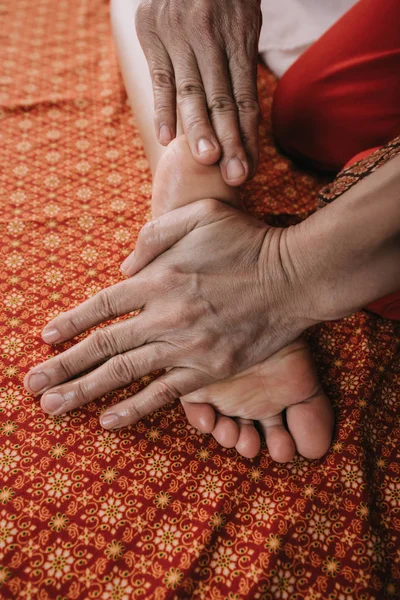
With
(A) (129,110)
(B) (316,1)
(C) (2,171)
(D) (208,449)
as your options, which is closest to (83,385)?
(D) (208,449)

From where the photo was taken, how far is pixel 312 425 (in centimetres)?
75

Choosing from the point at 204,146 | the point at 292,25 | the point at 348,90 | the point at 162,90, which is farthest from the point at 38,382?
the point at 292,25

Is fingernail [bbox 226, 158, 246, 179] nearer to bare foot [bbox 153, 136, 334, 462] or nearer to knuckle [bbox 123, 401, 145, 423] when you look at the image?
bare foot [bbox 153, 136, 334, 462]

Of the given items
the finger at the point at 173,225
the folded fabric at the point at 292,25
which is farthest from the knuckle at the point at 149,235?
the folded fabric at the point at 292,25

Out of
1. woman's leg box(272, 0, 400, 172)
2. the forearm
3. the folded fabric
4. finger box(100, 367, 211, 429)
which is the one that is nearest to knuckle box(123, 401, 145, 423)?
finger box(100, 367, 211, 429)

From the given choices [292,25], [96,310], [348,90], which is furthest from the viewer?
[292,25]

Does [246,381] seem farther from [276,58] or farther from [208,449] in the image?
[276,58]

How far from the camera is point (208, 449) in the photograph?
75cm

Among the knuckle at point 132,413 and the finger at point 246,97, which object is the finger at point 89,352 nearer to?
the knuckle at point 132,413

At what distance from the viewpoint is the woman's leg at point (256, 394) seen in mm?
747

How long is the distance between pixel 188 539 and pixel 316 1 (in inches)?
54.6

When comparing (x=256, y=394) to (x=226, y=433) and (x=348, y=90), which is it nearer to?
(x=226, y=433)

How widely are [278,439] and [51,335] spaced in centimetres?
43

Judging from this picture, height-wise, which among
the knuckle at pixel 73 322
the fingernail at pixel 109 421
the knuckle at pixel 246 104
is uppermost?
the knuckle at pixel 246 104
